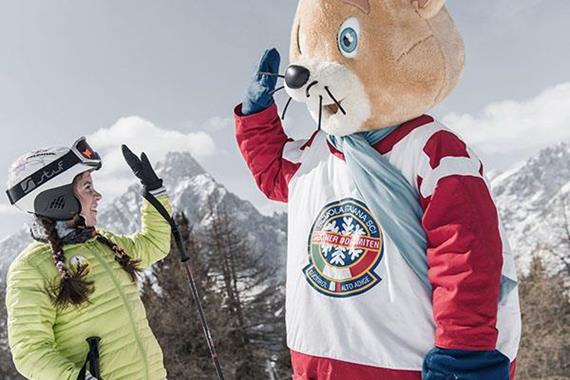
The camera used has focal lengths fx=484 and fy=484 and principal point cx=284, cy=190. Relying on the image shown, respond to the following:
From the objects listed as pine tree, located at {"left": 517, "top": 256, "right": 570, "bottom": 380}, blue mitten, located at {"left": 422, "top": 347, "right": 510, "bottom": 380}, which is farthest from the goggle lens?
pine tree, located at {"left": 517, "top": 256, "right": 570, "bottom": 380}

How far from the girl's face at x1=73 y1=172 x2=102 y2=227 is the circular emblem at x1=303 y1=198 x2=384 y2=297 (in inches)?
58.5

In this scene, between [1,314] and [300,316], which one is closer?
[300,316]

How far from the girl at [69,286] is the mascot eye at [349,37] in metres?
1.67

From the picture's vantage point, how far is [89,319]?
8.13 feet

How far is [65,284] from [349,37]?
70.0 inches

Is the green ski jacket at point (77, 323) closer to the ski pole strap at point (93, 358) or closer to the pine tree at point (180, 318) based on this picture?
the ski pole strap at point (93, 358)

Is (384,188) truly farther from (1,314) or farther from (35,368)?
(1,314)

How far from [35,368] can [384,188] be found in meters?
1.77

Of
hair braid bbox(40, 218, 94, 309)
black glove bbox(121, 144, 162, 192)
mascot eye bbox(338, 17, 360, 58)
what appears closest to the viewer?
mascot eye bbox(338, 17, 360, 58)

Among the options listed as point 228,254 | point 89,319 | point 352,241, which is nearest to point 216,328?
point 228,254

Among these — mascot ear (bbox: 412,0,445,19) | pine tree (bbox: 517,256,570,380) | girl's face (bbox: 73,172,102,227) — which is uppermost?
mascot ear (bbox: 412,0,445,19)

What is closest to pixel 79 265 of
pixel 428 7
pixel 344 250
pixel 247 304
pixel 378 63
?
pixel 344 250

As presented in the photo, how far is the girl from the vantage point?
227 cm

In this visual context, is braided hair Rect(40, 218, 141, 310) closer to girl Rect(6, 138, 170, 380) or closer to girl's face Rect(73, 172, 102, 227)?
girl Rect(6, 138, 170, 380)
